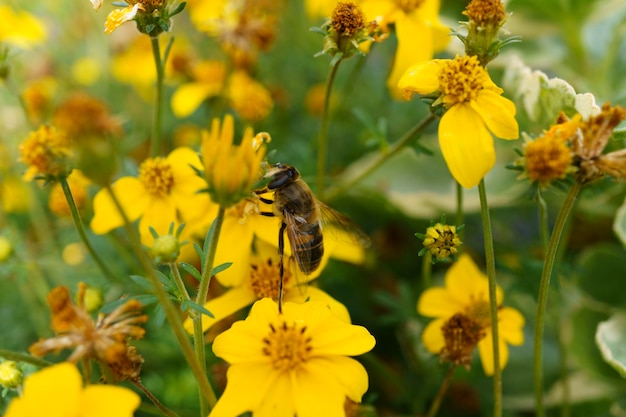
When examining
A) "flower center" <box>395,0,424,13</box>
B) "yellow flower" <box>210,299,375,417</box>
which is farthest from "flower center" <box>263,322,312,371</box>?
"flower center" <box>395,0,424,13</box>

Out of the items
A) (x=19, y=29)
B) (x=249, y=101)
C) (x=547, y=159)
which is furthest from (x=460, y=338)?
(x=19, y=29)

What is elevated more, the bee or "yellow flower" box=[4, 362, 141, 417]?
the bee

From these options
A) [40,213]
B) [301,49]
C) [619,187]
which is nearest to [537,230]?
[619,187]

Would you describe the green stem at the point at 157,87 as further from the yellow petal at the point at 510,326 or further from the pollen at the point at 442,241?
the yellow petal at the point at 510,326

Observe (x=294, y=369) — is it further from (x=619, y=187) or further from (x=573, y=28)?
(x=573, y=28)

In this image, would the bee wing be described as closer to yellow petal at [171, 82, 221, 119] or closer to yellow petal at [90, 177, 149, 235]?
yellow petal at [90, 177, 149, 235]

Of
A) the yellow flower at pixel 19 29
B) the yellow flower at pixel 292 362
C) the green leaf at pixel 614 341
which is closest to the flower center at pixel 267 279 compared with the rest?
the yellow flower at pixel 292 362

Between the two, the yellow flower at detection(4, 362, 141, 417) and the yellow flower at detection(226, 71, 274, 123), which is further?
the yellow flower at detection(226, 71, 274, 123)
